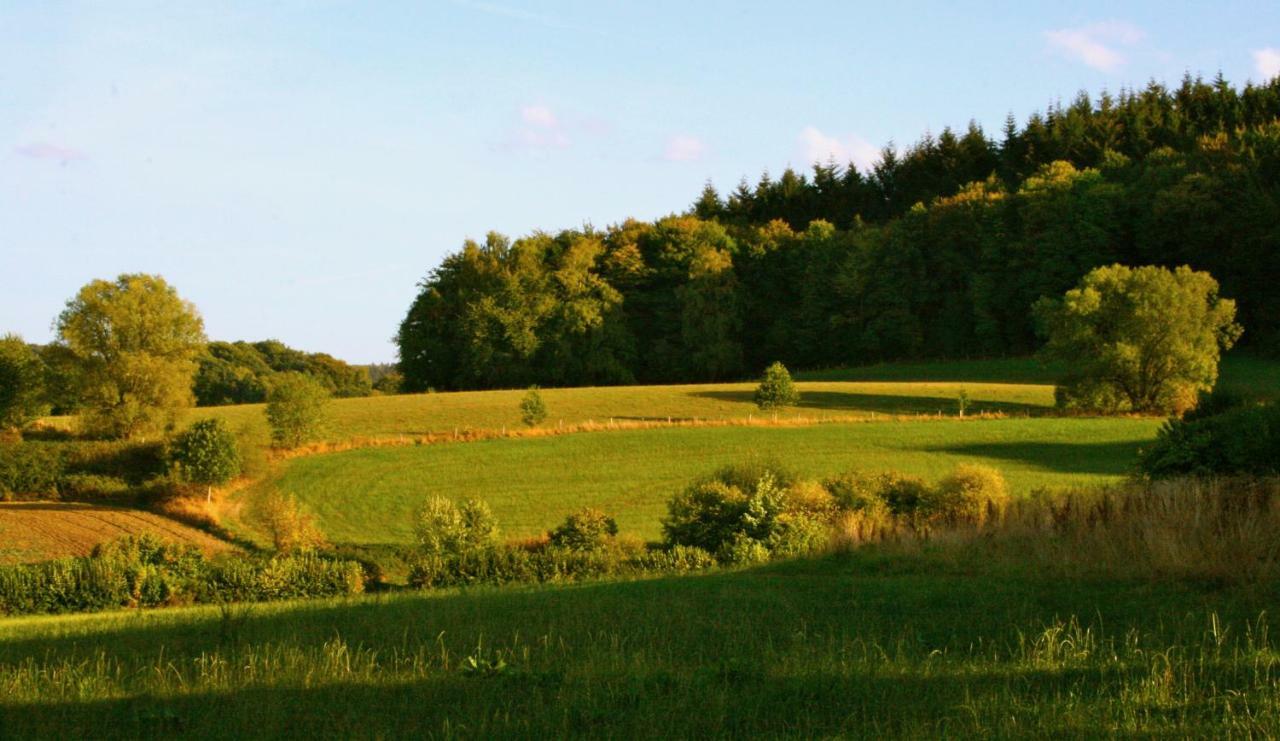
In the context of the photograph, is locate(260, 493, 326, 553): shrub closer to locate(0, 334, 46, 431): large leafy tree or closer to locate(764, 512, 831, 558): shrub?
locate(764, 512, 831, 558): shrub

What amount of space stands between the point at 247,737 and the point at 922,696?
3.99m

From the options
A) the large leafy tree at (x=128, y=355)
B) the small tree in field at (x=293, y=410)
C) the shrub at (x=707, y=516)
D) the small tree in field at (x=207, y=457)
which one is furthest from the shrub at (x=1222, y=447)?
the large leafy tree at (x=128, y=355)

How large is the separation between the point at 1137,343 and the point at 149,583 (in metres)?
52.8

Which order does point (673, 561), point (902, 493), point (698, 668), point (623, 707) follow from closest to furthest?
point (623, 707) < point (698, 668) < point (673, 561) < point (902, 493)

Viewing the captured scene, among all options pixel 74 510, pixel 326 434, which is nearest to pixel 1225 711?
pixel 74 510

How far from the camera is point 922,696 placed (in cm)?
664

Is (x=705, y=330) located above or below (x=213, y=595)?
above

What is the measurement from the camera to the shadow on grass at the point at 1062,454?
42.3 m

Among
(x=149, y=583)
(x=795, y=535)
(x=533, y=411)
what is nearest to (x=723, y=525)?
(x=795, y=535)

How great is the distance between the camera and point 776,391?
193 feet

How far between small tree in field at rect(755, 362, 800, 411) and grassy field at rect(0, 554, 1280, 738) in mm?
47240

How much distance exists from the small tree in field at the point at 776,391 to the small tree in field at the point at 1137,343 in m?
14.7

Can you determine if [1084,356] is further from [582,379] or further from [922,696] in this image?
[922,696]

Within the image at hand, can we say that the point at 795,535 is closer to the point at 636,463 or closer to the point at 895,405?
the point at 636,463
